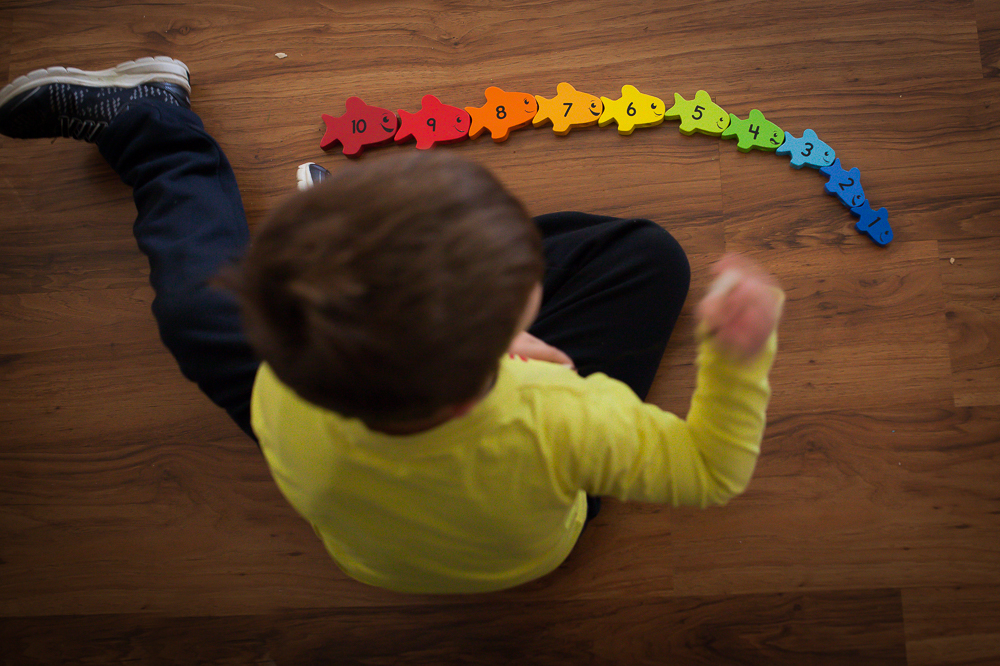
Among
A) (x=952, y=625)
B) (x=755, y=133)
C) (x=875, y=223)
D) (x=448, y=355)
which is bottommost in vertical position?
(x=952, y=625)

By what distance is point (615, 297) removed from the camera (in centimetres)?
74

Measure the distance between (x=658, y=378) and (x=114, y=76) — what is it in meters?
0.89

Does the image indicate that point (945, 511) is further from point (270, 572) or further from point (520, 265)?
point (270, 572)

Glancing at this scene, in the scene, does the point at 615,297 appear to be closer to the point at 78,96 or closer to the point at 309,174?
the point at 309,174

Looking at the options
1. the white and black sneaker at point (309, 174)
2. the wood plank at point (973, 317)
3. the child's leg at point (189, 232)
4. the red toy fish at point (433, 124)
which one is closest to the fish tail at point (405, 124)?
the red toy fish at point (433, 124)

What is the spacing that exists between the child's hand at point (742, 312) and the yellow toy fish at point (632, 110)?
49 centimetres

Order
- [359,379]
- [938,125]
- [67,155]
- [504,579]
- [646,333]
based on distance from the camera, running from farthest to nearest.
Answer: [67,155]
[938,125]
[646,333]
[504,579]
[359,379]

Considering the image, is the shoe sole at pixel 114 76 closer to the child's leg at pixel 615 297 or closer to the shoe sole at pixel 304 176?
the shoe sole at pixel 304 176

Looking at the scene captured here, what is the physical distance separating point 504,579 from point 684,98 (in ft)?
2.25

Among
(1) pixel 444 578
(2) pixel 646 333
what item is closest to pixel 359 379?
(1) pixel 444 578

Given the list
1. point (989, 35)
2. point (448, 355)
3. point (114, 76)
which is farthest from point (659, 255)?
point (114, 76)

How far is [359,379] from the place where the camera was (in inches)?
14.0

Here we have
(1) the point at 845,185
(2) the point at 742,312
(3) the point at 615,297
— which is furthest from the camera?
(1) the point at 845,185

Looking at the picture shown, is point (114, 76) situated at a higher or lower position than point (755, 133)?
higher
